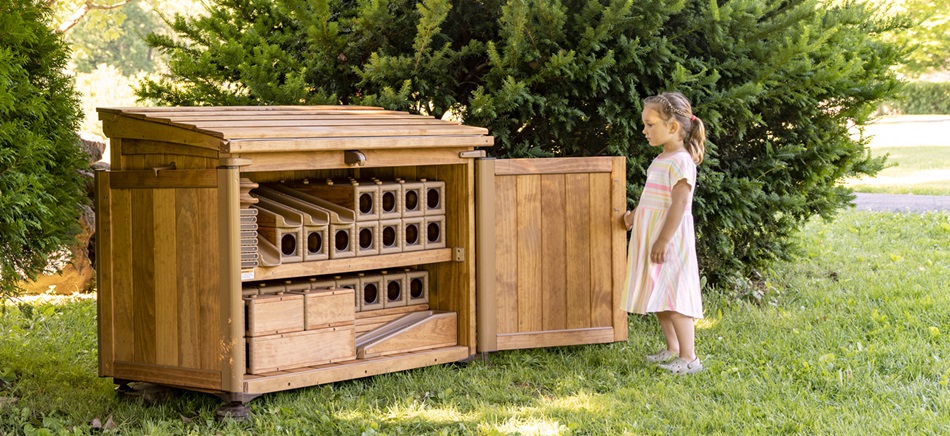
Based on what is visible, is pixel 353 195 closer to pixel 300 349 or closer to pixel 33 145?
pixel 300 349

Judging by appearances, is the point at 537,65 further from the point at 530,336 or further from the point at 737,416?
the point at 737,416

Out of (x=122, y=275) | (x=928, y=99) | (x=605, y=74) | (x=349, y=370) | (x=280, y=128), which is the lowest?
(x=349, y=370)

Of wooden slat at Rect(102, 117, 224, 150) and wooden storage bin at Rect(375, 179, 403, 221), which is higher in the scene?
wooden slat at Rect(102, 117, 224, 150)

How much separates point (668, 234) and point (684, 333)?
0.62 meters

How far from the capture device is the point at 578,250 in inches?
247

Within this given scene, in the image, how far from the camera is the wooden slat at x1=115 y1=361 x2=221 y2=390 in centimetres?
503

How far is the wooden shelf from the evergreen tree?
119 centimetres

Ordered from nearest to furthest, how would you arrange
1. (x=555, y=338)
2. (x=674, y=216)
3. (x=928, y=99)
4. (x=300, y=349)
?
1. (x=300, y=349)
2. (x=674, y=216)
3. (x=555, y=338)
4. (x=928, y=99)

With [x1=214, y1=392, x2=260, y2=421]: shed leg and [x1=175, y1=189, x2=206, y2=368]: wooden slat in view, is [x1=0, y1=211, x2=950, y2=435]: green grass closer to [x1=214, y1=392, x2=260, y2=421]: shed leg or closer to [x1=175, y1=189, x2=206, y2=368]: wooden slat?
[x1=214, y1=392, x2=260, y2=421]: shed leg

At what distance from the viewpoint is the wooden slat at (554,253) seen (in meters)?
6.19

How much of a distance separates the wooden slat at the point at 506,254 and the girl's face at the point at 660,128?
2.83ft

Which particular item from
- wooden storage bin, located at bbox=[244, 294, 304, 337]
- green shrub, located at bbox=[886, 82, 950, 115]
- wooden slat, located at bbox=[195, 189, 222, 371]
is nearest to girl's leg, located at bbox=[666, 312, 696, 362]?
wooden storage bin, located at bbox=[244, 294, 304, 337]

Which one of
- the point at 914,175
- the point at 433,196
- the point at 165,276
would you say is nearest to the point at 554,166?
the point at 433,196

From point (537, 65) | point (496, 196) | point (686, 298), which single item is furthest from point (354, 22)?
point (686, 298)
